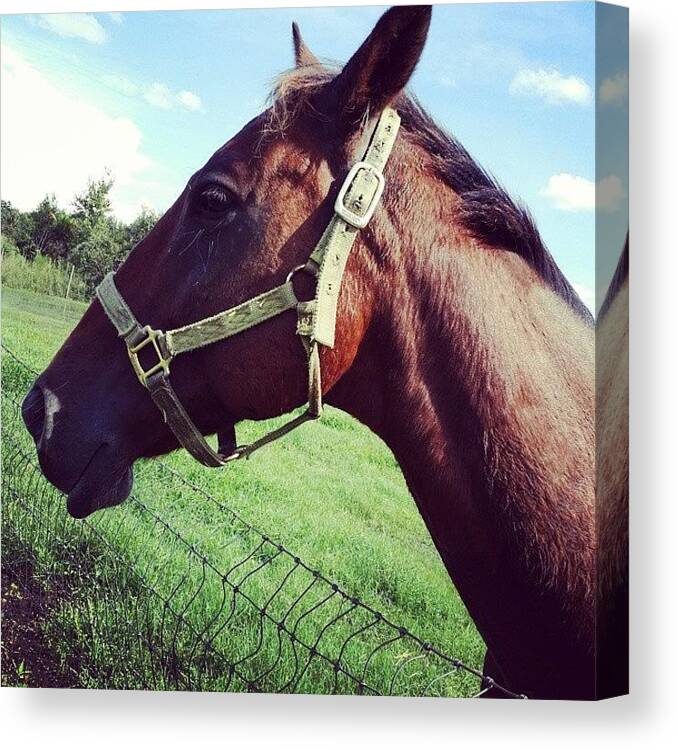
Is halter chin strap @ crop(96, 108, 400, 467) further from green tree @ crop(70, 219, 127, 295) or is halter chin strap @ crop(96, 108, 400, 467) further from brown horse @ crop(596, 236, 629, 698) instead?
green tree @ crop(70, 219, 127, 295)

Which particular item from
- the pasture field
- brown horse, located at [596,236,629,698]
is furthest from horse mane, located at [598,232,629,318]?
the pasture field

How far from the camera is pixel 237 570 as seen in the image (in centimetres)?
322

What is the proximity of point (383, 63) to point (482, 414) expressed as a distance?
756 millimetres

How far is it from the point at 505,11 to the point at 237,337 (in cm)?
152

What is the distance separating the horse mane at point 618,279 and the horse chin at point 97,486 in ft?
4.61

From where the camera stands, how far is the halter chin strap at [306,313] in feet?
6.59

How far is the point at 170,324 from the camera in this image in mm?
2107

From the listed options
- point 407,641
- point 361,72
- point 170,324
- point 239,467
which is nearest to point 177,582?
point 239,467

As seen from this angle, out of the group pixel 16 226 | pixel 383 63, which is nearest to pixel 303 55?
pixel 383 63

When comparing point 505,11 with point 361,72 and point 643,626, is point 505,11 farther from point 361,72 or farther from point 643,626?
point 643,626

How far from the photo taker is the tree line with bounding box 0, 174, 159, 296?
10.9ft

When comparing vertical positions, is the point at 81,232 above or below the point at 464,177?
below

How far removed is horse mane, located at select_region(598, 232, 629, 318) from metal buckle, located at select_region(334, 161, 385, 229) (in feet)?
3.18

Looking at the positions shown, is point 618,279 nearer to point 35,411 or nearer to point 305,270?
point 305,270
